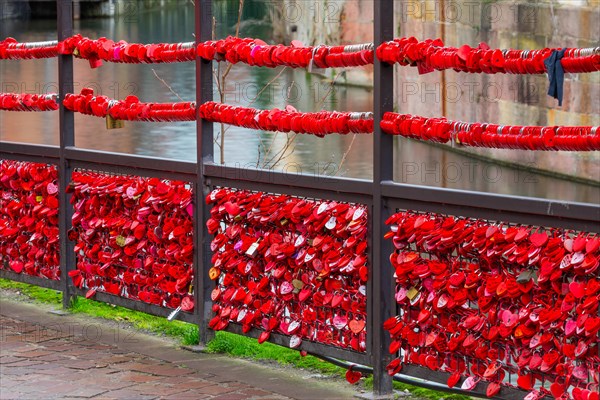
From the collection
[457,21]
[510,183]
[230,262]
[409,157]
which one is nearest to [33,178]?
[230,262]

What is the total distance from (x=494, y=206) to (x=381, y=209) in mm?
653

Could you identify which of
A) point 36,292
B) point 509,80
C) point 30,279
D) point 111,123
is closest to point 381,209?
point 111,123

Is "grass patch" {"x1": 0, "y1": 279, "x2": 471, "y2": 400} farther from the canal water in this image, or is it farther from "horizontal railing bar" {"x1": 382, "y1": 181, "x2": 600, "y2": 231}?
the canal water

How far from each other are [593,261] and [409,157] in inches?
541

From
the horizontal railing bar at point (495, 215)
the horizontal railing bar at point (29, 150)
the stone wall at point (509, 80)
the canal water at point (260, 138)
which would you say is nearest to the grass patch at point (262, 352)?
the horizontal railing bar at point (495, 215)

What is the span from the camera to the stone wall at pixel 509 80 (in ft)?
53.0

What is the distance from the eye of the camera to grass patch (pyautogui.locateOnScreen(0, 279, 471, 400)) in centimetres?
622

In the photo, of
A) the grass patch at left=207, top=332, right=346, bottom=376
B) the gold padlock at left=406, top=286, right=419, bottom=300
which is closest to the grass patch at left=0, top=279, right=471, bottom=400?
the grass patch at left=207, top=332, right=346, bottom=376

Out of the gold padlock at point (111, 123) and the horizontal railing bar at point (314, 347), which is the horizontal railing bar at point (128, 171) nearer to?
the gold padlock at point (111, 123)

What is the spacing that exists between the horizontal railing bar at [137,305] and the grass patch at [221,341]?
0.10 meters

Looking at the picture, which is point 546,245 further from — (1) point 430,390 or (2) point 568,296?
(1) point 430,390

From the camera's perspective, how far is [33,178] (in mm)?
7875

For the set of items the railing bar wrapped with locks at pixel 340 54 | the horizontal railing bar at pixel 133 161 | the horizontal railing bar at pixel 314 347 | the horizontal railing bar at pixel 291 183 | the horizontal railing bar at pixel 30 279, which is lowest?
the horizontal railing bar at pixel 314 347

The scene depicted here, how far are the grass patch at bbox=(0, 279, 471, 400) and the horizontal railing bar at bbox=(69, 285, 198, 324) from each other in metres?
0.10
